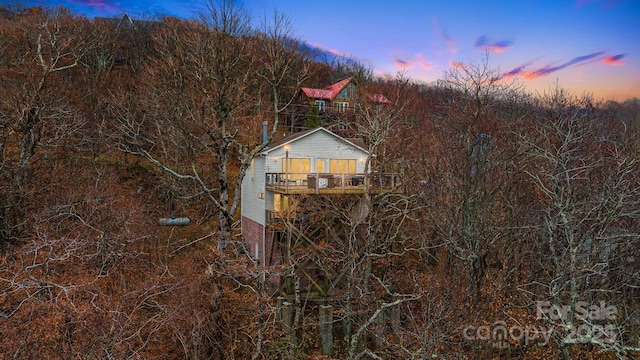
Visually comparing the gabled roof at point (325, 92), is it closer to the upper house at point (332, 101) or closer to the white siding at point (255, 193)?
the upper house at point (332, 101)

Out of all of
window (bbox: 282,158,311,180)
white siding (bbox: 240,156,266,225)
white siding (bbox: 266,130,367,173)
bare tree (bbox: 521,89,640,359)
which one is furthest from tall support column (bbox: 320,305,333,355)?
bare tree (bbox: 521,89,640,359)

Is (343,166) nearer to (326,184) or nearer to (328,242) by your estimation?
(326,184)

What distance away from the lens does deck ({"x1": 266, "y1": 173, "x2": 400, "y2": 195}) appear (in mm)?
18312

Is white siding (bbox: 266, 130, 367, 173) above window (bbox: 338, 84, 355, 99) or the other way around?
the other way around

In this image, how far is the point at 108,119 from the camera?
3247 cm

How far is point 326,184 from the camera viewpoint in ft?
64.3

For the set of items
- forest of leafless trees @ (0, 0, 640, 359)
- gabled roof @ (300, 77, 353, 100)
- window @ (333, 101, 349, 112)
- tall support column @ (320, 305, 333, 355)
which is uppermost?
gabled roof @ (300, 77, 353, 100)

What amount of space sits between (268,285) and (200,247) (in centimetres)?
806

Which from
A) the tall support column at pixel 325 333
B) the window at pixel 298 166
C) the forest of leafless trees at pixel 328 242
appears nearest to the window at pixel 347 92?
the forest of leafless trees at pixel 328 242

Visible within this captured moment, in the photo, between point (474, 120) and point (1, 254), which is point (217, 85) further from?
point (474, 120)

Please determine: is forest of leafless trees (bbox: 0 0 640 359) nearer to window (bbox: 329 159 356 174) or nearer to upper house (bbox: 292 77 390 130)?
window (bbox: 329 159 356 174)

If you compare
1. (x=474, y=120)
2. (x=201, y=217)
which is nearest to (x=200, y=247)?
(x=201, y=217)

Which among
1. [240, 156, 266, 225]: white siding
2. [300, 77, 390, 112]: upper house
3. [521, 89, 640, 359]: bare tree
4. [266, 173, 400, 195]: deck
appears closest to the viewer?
[521, 89, 640, 359]: bare tree

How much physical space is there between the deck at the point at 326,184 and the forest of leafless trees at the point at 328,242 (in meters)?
0.86
